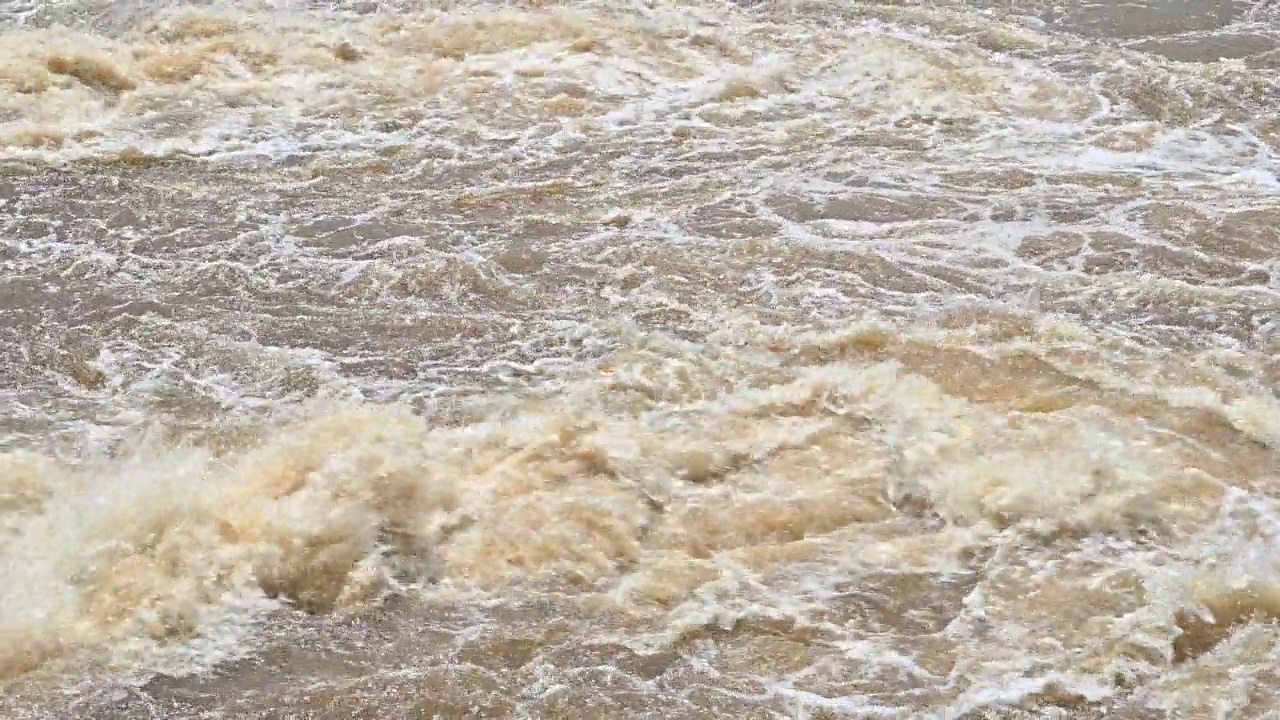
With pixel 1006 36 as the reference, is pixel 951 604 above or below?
below

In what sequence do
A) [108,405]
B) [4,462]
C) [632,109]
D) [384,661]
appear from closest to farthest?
[384,661]
[4,462]
[108,405]
[632,109]

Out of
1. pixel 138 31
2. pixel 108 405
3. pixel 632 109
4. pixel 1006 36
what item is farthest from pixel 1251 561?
pixel 138 31

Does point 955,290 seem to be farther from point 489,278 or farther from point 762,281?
point 489,278

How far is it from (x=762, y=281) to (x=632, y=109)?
7.97 feet

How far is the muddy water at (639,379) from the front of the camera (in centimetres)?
345

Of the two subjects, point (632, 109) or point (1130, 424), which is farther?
point (632, 109)

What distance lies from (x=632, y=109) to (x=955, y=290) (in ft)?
9.38

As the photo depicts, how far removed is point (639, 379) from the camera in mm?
4703

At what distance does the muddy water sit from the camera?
3451 millimetres

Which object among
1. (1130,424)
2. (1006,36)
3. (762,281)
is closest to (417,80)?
(762,281)

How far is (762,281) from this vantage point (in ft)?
18.1

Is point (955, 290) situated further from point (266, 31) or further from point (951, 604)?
point (266, 31)

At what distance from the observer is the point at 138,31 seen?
340 inches

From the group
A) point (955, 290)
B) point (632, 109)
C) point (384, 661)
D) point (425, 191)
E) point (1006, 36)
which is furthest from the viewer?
point (1006, 36)
